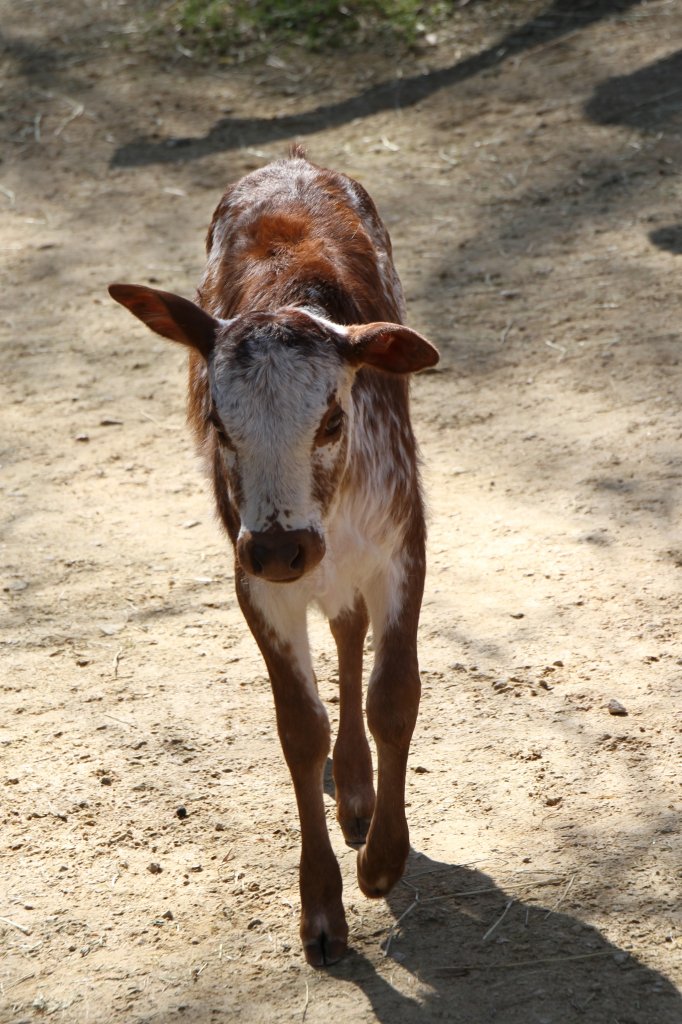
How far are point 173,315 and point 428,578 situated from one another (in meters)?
2.18

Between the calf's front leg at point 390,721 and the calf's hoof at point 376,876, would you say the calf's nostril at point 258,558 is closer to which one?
the calf's front leg at point 390,721

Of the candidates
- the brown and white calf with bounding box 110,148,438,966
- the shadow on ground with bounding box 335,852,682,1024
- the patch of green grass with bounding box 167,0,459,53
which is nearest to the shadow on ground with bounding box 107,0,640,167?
the patch of green grass with bounding box 167,0,459,53

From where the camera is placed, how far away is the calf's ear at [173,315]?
3615 millimetres

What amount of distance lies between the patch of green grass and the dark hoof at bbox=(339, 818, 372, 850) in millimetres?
8254

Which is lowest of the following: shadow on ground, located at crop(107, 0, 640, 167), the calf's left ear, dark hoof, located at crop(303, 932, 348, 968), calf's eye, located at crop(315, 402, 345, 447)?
dark hoof, located at crop(303, 932, 348, 968)

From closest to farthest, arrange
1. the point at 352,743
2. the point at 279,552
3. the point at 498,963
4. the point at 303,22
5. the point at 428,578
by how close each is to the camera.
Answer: the point at 279,552 → the point at 498,963 → the point at 352,743 → the point at 428,578 → the point at 303,22

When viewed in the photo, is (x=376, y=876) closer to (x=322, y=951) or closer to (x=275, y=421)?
(x=322, y=951)

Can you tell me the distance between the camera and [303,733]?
3.81m

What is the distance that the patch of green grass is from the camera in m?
11.1

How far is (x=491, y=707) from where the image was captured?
4.64 m

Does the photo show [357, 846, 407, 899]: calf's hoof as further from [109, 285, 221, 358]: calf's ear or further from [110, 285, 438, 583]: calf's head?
[109, 285, 221, 358]: calf's ear

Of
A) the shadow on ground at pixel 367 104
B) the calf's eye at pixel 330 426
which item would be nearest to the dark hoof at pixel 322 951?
the calf's eye at pixel 330 426

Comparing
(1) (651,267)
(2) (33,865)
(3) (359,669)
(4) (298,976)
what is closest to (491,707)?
(3) (359,669)

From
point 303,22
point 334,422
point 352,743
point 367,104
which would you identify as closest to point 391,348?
point 334,422
